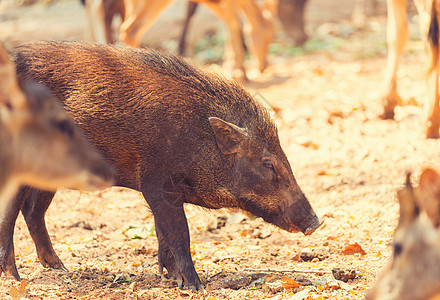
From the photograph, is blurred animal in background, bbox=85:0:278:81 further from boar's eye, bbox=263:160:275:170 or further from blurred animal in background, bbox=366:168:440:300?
blurred animal in background, bbox=366:168:440:300

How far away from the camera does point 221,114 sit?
5.23 m

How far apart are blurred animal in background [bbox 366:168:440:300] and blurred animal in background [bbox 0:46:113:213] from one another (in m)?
1.78

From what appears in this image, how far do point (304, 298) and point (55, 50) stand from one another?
8.39ft

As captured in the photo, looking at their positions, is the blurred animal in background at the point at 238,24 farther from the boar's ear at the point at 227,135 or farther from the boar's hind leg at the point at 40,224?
the boar's ear at the point at 227,135

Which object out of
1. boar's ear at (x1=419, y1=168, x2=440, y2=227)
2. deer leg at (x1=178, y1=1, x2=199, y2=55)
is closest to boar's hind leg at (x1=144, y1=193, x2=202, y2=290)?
boar's ear at (x1=419, y1=168, x2=440, y2=227)

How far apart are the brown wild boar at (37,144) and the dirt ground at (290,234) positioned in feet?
3.38

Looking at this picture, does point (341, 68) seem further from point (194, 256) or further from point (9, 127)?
point (9, 127)

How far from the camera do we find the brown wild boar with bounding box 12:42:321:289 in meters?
5.04

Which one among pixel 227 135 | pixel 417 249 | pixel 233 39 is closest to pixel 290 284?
pixel 227 135

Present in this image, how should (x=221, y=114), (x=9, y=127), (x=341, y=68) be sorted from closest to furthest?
(x=9, y=127)
(x=221, y=114)
(x=341, y=68)

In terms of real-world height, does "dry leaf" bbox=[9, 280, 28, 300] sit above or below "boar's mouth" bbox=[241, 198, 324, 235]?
below

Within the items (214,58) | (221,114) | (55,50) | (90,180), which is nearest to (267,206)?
(221,114)

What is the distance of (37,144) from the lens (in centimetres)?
407

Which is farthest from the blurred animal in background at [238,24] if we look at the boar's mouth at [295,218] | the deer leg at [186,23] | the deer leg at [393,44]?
the boar's mouth at [295,218]
